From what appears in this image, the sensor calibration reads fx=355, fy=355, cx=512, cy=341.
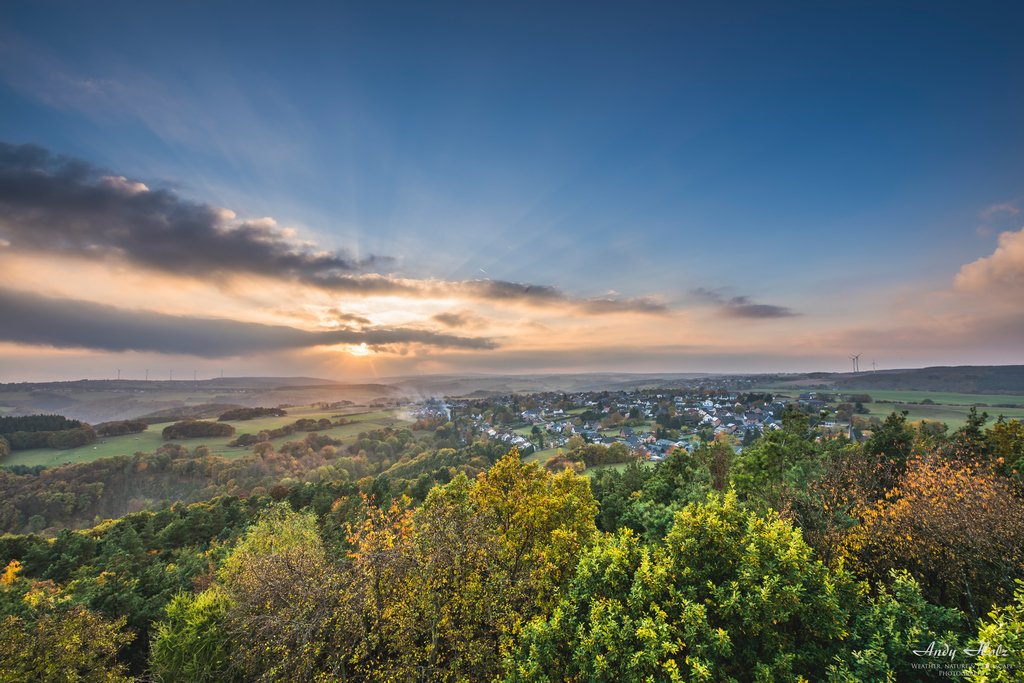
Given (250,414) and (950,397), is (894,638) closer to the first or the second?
(950,397)

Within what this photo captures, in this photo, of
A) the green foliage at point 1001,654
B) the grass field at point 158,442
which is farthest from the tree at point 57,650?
the grass field at point 158,442

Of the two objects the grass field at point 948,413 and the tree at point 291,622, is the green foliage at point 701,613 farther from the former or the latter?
the grass field at point 948,413

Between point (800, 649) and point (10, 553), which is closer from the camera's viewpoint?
point (800, 649)

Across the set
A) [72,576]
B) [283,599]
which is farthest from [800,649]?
[72,576]

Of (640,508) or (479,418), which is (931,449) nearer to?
(640,508)

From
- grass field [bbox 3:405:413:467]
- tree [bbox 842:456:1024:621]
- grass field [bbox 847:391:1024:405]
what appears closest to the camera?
tree [bbox 842:456:1024:621]

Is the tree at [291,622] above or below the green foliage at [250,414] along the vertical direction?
above

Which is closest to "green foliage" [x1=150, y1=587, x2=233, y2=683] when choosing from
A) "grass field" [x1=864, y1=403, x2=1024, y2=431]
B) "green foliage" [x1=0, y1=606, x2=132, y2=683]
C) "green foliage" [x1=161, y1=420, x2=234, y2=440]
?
"green foliage" [x1=0, y1=606, x2=132, y2=683]

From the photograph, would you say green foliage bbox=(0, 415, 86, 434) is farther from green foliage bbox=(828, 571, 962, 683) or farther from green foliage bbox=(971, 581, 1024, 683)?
green foliage bbox=(971, 581, 1024, 683)
